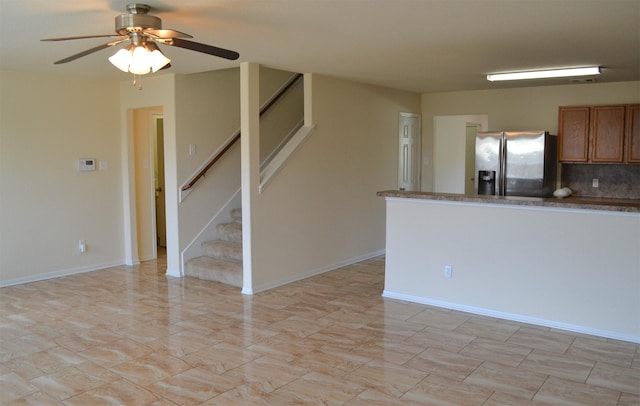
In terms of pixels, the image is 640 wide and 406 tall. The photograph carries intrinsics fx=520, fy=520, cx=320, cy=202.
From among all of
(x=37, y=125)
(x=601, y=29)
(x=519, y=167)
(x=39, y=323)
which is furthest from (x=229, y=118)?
(x=601, y=29)

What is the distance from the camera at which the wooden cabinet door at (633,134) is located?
5949 millimetres

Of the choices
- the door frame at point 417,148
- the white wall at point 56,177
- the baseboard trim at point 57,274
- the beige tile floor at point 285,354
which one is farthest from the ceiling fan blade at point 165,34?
the door frame at point 417,148

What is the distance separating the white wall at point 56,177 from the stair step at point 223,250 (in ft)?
4.18

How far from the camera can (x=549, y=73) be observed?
5.43 metres

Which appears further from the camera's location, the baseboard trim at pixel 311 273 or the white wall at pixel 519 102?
the white wall at pixel 519 102

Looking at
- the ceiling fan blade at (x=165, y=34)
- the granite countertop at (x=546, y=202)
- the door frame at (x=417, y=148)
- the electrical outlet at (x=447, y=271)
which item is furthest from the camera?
the door frame at (x=417, y=148)

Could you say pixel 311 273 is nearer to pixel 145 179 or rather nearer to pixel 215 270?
pixel 215 270

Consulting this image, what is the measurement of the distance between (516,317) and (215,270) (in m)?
3.11

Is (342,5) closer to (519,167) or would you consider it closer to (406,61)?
(406,61)

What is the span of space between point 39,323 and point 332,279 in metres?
2.92

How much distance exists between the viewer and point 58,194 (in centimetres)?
593

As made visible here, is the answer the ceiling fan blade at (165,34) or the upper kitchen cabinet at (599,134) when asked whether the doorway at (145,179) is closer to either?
the ceiling fan blade at (165,34)

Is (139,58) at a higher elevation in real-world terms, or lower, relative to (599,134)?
higher

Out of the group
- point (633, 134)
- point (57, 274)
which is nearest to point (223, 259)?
point (57, 274)
